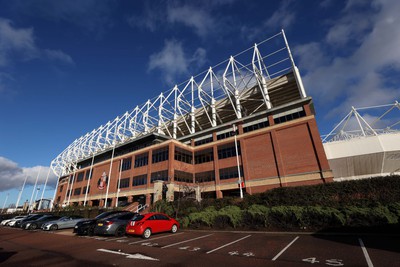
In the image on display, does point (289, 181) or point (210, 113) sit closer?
point (289, 181)

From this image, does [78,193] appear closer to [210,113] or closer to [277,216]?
[210,113]

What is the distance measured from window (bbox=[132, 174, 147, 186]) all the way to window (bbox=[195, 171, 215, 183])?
11.3 meters

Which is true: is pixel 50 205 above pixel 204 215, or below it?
above

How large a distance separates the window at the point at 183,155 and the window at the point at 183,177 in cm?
279

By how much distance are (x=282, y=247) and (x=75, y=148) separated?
8918cm

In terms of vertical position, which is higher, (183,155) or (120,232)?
(183,155)

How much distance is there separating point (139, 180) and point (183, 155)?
37.8 feet

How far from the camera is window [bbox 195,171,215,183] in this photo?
4174cm

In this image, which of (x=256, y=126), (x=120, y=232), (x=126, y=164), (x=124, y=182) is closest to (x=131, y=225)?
(x=120, y=232)

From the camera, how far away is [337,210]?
13.5 m

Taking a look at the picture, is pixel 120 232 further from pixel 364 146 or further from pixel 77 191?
pixel 77 191

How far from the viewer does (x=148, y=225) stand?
1427 cm

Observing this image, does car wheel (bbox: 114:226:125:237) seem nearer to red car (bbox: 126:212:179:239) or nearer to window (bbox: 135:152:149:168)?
red car (bbox: 126:212:179:239)

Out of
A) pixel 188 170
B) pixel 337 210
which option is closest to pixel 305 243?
pixel 337 210
